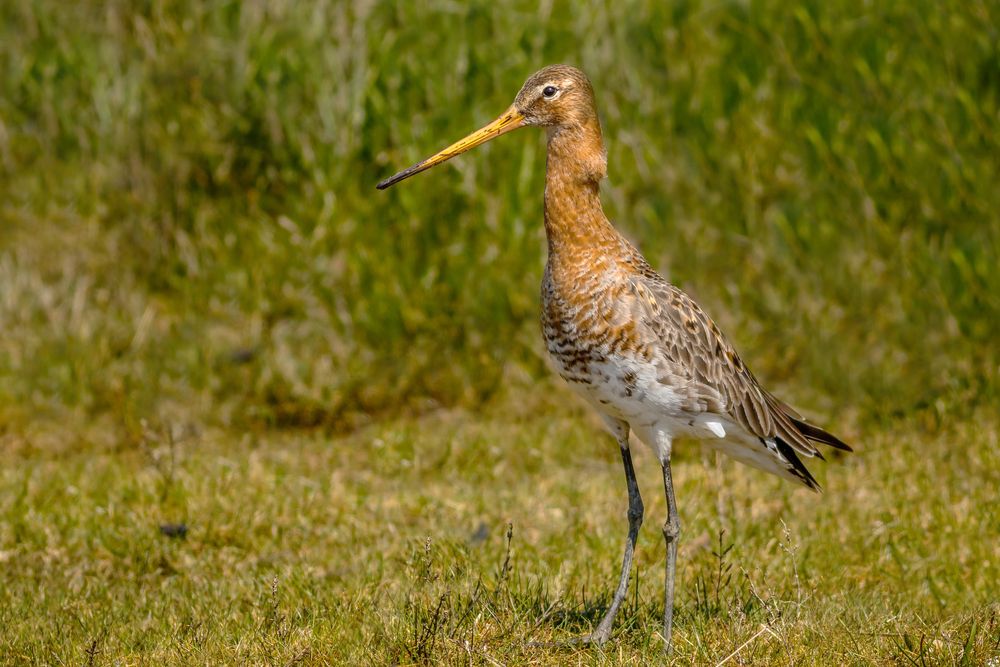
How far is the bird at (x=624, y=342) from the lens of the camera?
5.59m

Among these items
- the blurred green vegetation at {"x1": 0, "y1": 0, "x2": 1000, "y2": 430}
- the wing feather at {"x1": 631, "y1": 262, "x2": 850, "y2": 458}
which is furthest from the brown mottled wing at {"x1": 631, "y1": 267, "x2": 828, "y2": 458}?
the blurred green vegetation at {"x1": 0, "y1": 0, "x2": 1000, "y2": 430}

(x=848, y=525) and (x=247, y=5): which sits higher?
(x=247, y=5)

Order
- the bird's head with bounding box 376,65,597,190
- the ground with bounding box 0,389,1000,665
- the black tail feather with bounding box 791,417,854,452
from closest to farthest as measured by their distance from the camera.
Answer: the ground with bounding box 0,389,1000,665 < the bird's head with bounding box 376,65,597,190 < the black tail feather with bounding box 791,417,854,452

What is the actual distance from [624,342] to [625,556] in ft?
Result: 3.06

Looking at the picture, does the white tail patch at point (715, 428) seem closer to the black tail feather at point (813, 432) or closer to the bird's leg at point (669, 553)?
the bird's leg at point (669, 553)

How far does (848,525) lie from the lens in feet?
23.2

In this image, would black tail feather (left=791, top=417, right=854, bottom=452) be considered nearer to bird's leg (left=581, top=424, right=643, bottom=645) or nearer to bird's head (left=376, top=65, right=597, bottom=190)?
bird's leg (left=581, top=424, right=643, bottom=645)

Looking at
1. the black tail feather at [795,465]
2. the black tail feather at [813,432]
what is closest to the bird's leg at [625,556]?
the black tail feather at [795,465]

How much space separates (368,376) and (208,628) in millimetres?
3670

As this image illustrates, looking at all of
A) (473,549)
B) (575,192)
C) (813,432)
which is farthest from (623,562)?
(575,192)

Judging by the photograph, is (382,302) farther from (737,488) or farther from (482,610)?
(482,610)

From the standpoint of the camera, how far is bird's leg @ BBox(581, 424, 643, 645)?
17.7 feet

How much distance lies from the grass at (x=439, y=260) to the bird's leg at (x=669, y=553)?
1112mm

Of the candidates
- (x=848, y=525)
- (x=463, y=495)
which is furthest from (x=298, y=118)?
(x=848, y=525)
